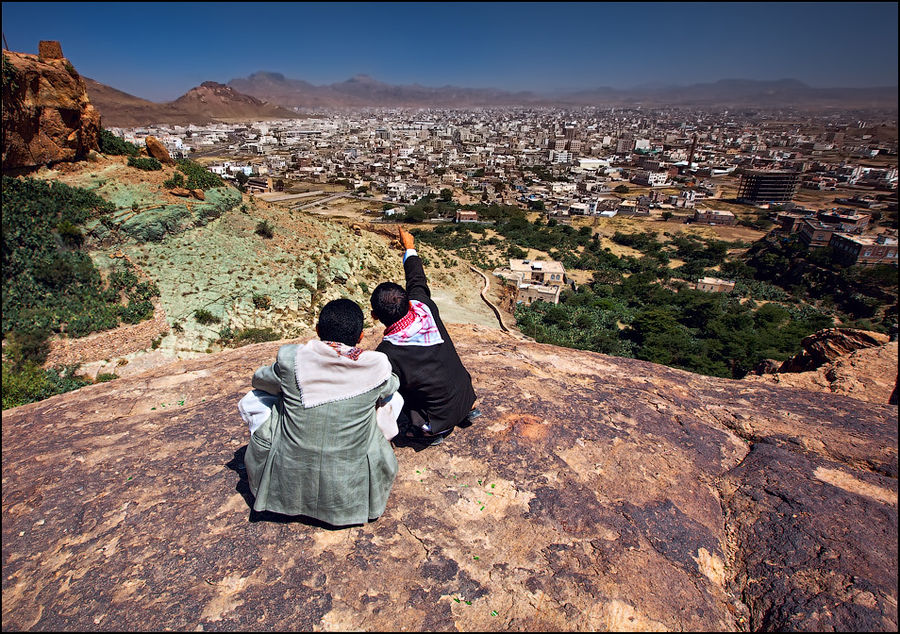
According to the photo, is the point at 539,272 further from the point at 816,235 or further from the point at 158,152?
the point at 816,235

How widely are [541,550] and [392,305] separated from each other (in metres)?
1.63

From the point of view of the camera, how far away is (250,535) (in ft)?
7.66

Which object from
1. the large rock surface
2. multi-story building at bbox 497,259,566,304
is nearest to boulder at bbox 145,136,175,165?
the large rock surface

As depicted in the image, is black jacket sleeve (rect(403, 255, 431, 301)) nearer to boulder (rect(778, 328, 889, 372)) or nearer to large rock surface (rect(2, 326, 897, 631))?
large rock surface (rect(2, 326, 897, 631))

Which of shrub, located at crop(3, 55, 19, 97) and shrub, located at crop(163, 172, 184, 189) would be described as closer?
shrub, located at crop(3, 55, 19, 97)

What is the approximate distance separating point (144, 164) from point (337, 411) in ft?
56.2

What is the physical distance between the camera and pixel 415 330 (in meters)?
2.59

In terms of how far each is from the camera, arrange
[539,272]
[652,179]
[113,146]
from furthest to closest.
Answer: [652,179], [539,272], [113,146]

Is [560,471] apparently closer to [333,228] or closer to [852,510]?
[852,510]

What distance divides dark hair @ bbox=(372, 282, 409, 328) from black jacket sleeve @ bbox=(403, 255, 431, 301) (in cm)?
32

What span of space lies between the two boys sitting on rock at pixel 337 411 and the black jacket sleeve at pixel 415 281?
290 mm

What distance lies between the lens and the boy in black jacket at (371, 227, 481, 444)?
257 cm

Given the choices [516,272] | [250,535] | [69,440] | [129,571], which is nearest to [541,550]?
[250,535]

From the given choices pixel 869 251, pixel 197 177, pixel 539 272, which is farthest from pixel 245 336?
pixel 869 251
